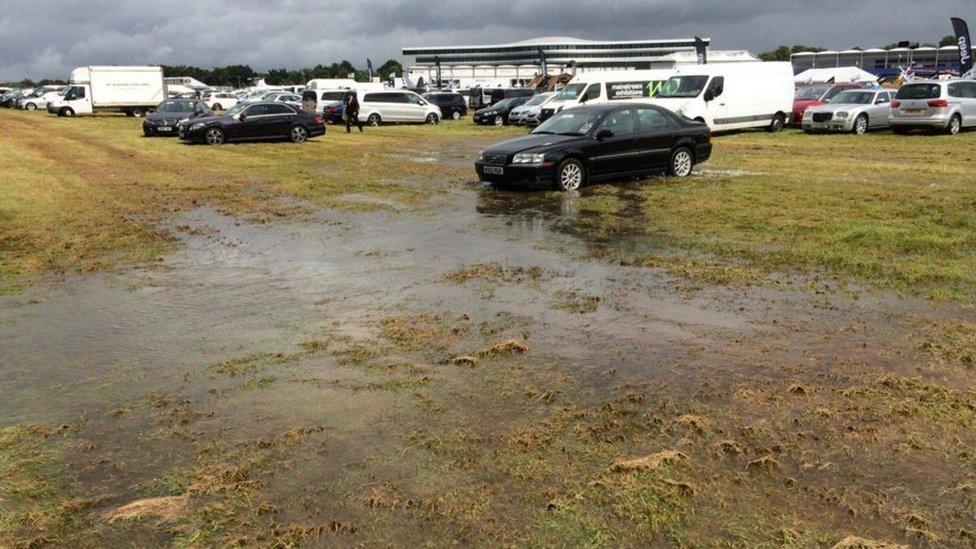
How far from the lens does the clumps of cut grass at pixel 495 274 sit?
26.7 feet

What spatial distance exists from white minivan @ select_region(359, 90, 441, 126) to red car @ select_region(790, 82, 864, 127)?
17.4m

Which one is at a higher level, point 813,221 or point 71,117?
point 71,117

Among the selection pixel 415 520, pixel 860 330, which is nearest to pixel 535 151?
pixel 860 330

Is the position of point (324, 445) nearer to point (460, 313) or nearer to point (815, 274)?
point (460, 313)

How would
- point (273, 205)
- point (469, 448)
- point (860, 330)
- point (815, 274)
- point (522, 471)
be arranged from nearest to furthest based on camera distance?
point (522, 471), point (469, 448), point (860, 330), point (815, 274), point (273, 205)

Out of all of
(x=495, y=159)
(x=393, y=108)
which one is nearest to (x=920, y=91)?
(x=495, y=159)

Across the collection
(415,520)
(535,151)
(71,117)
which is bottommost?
(415,520)

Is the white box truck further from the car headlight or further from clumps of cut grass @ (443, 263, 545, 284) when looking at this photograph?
clumps of cut grass @ (443, 263, 545, 284)

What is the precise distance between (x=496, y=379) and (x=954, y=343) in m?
3.44

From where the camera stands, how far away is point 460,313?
6.95 m

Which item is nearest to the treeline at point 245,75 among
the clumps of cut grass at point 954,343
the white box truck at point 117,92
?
the white box truck at point 117,92

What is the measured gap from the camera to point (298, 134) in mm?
28781

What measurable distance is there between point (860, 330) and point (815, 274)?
1.87m

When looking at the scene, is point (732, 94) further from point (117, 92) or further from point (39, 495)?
point (117, 92)
